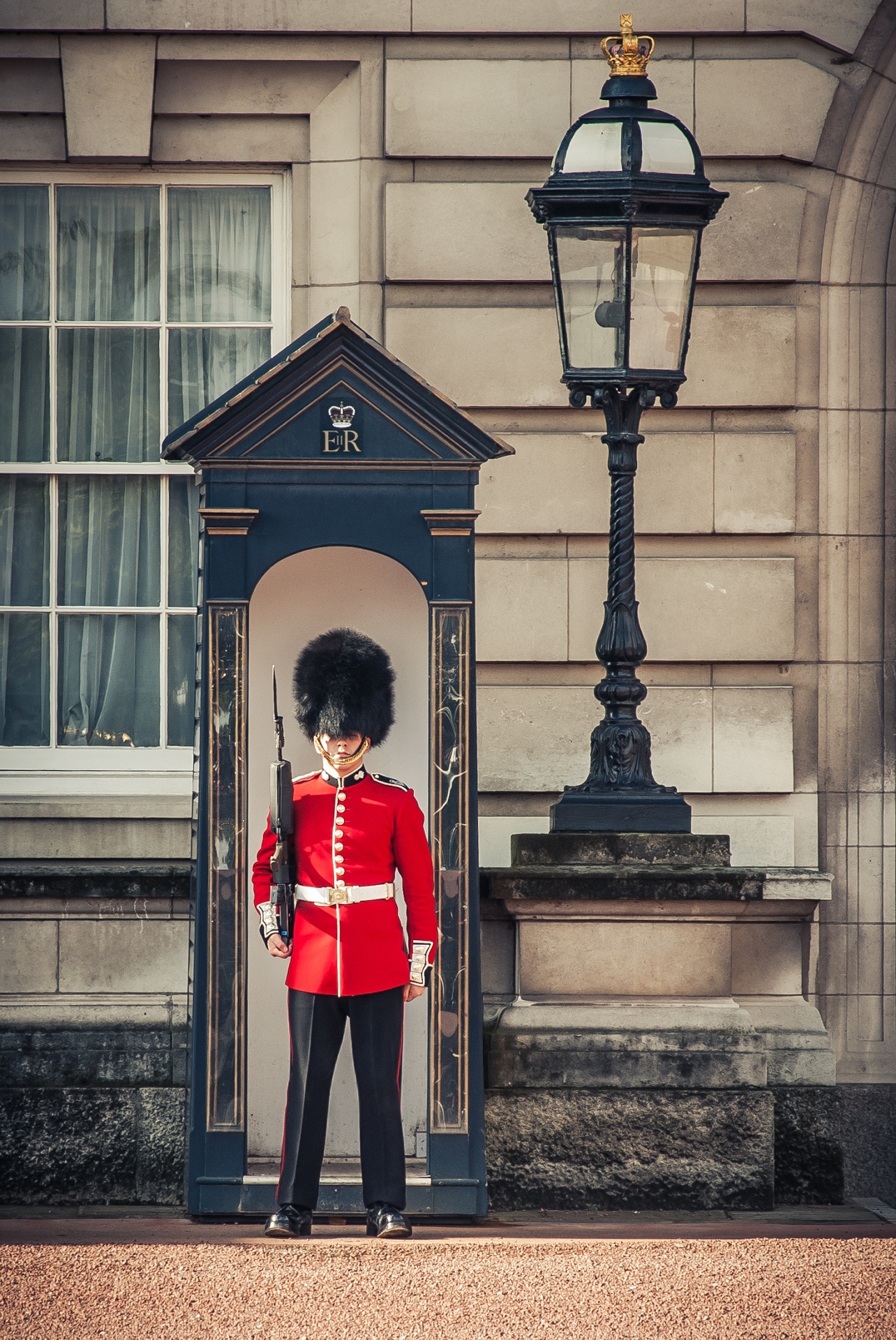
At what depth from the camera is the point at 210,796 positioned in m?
4.56

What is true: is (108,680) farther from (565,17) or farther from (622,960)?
(565,17)

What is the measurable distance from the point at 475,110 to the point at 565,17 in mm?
502

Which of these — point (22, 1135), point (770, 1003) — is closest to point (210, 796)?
point (22, 1135)

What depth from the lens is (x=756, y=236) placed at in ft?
20.0

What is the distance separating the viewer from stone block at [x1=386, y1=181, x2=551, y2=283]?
19.9 feet

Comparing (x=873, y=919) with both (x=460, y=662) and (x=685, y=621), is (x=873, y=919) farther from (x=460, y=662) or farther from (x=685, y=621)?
(x=460, y=662)

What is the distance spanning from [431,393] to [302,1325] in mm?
2481

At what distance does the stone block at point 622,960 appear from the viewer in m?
5.20

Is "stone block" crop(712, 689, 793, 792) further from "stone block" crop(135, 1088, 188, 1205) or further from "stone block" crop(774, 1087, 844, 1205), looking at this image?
"stone block" crop(135, 1088, 188, 1205)

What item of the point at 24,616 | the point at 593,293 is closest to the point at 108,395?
the point at 24,616

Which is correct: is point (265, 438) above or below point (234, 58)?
below

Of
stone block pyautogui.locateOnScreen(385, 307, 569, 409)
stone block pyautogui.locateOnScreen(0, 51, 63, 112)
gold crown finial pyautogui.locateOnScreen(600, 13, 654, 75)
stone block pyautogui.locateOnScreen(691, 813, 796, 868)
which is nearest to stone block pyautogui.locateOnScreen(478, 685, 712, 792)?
stone block pyautogui.locateOnScreen(691, 813, 796, 868)

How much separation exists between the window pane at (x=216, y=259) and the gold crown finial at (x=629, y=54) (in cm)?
167

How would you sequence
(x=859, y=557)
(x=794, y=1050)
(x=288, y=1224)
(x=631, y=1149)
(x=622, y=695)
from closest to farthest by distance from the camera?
1. (x=288, y=1224)
2. (x=631, y=1149)
3. (x=622, y=695)
4. (x=794, y=1050)
5. (x=859, y=557)
